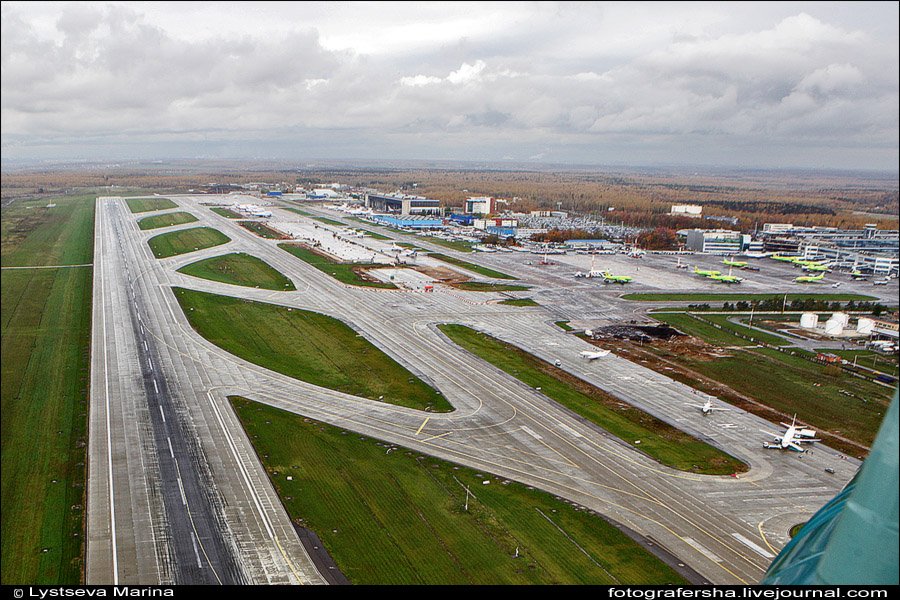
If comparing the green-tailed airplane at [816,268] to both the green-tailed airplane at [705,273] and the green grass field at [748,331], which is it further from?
the green grass field at [748,331]

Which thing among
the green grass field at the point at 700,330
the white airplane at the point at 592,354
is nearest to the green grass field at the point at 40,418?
the white airplane at the point at 592,354

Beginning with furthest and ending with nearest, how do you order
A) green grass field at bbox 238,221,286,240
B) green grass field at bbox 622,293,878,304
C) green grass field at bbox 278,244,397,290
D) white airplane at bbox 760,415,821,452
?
green grass field at bbox 238,221,286,240
green grass field at bbox 278,244,397,290
green grass field at bbox 622,293,878,304
white airplane at bbox 760,415,821,452

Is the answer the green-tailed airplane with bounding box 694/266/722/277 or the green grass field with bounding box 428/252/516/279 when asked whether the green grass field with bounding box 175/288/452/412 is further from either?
the green-tailed airplane with bounding box 694/266/722/277

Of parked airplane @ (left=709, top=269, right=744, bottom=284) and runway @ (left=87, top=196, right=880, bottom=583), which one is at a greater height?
parked airplane @ (left=709, top=269, right=744, bottom=284)

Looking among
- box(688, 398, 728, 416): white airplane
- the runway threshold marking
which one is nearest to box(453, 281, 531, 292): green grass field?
box(688, 398, 728, 416): white airplane

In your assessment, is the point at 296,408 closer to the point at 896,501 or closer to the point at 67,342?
the point at 67,342

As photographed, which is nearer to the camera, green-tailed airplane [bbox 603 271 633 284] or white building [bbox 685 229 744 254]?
green-tailed airplane [bbox 603 271 633 284]
